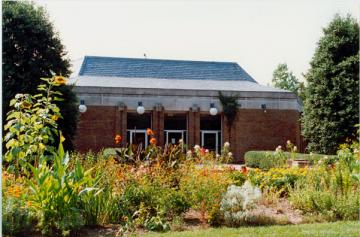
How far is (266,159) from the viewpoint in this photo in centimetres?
1633

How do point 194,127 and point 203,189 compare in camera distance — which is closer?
point 203,189

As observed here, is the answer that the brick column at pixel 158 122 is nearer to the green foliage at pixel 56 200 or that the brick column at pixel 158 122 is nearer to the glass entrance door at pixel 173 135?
the glass entrance door at pixel 173 135

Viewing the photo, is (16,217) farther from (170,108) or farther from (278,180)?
(170,108)

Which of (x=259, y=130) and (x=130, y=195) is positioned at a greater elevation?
(x=259, y=130)

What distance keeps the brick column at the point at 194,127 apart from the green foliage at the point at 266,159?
188 inches

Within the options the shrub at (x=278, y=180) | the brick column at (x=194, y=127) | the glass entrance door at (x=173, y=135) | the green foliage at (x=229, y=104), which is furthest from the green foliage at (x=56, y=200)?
the glass entrance door at (x=173, y=135)

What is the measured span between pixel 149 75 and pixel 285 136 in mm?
8138

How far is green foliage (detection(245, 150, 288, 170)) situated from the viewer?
43.3 ft

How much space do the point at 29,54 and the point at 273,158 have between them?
827 centimetres

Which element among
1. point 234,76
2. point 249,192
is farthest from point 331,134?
point 249,192

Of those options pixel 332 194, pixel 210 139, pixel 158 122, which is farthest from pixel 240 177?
pixel 210 139

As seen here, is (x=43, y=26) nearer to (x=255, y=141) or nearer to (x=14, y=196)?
(x=14, y=196)

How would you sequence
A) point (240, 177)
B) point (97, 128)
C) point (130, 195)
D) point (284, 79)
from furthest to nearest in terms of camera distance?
point (284, 79), point (97, 128), point (240, 177), point (130, 195)

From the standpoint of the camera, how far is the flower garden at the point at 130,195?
5.24 metres
